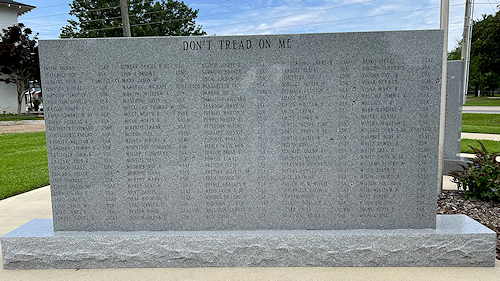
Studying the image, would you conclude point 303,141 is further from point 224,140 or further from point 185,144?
point 185,144

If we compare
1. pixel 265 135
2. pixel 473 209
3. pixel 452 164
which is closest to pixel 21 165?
pixel 265 135

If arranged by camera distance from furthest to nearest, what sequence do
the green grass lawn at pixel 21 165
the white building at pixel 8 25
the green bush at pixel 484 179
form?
the white building at pixel 8 25, the green grass lawn at pixel 21 165, the green bush at pixel 484 179

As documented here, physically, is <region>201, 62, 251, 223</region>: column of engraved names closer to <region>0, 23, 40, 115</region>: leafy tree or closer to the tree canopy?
<region>0, 23, 40, 115</region>: leafy tree

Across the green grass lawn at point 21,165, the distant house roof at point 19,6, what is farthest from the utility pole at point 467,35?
the distant house roof at point 19,6

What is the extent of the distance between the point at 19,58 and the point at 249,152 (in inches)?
1466

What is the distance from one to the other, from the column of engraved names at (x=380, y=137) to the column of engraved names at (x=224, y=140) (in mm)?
1315

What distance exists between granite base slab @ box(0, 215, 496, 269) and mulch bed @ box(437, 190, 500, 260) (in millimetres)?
1159

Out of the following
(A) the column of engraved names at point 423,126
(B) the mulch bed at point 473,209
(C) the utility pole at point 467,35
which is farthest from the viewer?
(C) the utility pole at point 467,35

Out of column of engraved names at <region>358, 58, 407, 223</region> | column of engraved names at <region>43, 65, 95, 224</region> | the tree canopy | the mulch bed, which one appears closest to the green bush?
the mulch bed

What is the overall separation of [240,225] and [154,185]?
1.09m

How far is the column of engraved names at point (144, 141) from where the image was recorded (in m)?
3.85

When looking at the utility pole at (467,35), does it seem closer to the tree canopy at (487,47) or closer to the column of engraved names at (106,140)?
the column of engraved names at (106,140)

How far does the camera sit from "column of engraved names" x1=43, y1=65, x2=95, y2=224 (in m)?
3.84

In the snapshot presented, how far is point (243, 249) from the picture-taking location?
12.6ft
